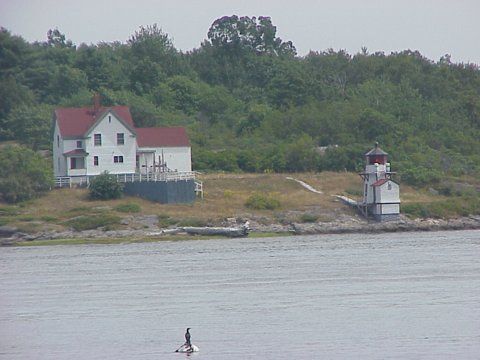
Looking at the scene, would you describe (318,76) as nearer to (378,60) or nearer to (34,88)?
(378,60)

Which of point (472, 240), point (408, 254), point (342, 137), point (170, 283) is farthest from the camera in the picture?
point (342, 137)

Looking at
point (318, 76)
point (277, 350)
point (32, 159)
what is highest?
point (318, 76)

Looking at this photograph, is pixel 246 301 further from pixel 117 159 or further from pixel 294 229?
pixel 117 159

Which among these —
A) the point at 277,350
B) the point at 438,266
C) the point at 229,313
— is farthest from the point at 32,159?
the point at 277,350

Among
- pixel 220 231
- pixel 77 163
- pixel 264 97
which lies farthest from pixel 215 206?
pixel 264 97

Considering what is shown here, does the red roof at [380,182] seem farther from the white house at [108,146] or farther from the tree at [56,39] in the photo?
the tree at [56,39]

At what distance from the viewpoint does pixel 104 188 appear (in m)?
78.2

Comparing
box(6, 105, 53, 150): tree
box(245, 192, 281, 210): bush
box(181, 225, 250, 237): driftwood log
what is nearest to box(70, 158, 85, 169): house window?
box(245, 192, 281, 210): bush

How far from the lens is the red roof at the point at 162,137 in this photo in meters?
86.3

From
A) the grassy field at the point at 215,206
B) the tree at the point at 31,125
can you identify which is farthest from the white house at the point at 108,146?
the tree at the point at 31,125

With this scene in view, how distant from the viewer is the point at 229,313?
42156 mm

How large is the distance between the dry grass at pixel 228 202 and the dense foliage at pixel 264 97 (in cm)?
427

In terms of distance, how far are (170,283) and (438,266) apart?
38.0 feet

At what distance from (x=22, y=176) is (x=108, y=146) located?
292 inches
